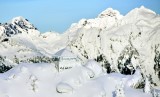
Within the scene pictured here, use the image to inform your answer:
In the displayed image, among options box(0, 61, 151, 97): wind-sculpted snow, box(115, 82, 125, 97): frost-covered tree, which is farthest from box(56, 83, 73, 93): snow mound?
box(115, 82, 125, 97): frost-covered tree

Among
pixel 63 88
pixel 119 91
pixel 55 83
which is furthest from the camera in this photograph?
pixel 55 83

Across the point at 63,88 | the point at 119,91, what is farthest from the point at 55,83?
the point at 119,91

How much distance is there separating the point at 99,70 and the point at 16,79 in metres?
35.2

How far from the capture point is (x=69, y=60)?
6786 inches

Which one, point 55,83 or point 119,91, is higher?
point 55,83

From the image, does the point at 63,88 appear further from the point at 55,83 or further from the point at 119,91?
the point at 119,91

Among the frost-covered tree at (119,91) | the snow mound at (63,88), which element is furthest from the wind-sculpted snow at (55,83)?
the frost-covered tree at (119,91)

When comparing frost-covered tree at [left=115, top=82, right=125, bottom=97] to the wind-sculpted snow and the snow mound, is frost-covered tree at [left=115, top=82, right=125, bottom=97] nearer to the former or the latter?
the wind-sculpted snow

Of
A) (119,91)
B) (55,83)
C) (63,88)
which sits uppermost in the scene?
(55,83)

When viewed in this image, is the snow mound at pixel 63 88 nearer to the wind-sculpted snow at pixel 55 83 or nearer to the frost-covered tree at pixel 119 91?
the wind-sculpted snow at pixel 55 83

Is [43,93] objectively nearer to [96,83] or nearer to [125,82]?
[96,83]

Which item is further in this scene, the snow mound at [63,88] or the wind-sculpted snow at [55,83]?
the wind-sculpted snow at [55,83]

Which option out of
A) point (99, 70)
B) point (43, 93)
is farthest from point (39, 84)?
point (99, 70)

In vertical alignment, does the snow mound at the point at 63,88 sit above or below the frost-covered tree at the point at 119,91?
above
